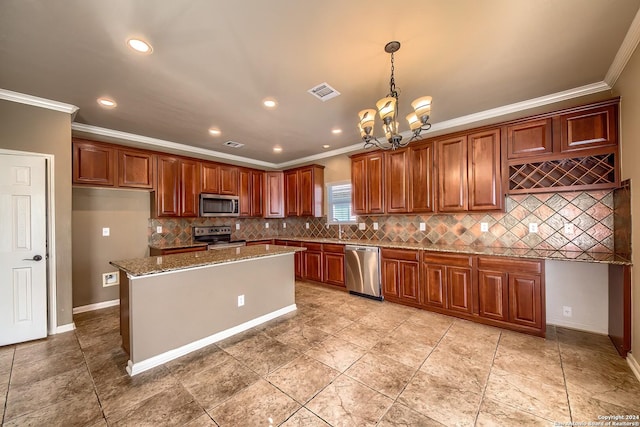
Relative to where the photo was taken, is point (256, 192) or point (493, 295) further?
point (256, 192)

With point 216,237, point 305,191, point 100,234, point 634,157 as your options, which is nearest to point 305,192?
point 305,191

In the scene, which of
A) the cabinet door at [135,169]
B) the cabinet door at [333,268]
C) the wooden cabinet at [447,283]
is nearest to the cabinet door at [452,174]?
the wooden cabinet at [447,283]

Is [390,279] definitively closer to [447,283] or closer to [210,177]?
[447,283]

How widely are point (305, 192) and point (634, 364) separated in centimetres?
480

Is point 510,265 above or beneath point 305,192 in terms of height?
beneath

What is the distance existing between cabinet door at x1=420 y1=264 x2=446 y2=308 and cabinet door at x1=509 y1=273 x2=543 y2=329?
2.41 feet

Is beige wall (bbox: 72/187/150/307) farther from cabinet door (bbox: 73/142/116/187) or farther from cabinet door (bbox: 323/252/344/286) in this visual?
cabinet door (bbox: 323/252/344/286)

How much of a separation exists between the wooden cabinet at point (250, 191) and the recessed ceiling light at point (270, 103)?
2.48 meters

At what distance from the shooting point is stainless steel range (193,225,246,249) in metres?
4.80

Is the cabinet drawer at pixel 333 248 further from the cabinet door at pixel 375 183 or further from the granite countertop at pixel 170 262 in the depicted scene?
the granite countertop at pixel 170 262

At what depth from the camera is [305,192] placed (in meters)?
5.48

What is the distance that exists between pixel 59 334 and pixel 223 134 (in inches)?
131

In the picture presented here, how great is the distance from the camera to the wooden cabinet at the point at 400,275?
3.63m

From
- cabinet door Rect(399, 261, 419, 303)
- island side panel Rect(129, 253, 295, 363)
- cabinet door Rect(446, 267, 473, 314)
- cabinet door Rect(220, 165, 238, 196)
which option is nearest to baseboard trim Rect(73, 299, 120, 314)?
island side panel Rect(129, 253, 295, 363)
